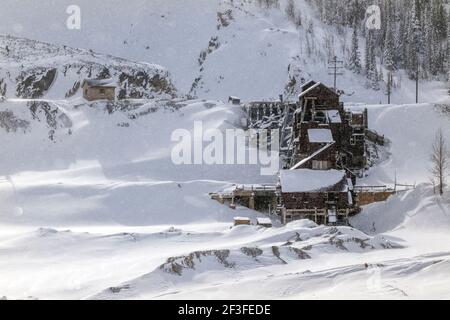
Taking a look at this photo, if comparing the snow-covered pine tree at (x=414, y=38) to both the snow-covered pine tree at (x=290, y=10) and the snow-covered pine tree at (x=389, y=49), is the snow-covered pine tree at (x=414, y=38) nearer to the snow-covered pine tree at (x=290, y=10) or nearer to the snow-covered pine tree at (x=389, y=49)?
the snow-covered pine tree at (x=389, y=49)

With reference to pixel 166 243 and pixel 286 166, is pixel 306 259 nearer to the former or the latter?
pixel 166 243

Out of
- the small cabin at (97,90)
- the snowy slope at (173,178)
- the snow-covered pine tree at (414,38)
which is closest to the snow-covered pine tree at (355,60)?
the snowy slope at (173,178)

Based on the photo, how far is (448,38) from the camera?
62688mm

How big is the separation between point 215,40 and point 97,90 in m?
25.5

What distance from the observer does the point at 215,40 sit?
229 ft

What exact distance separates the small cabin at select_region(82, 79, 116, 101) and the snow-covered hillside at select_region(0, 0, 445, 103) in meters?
16.0

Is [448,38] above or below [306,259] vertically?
above

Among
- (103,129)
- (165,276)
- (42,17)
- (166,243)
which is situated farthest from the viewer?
(42,17)

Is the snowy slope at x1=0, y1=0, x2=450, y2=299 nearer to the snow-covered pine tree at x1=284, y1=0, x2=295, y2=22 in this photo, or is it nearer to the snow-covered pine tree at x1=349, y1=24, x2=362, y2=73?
the snow-covered pine tree at x1=284, y1=0, x2=295, y2=22

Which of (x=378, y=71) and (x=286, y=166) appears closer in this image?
(x=286, y=166)

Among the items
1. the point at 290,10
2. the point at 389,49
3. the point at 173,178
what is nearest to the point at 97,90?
the point at 173,178

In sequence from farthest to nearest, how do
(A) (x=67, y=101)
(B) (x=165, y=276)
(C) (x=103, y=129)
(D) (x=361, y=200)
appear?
(A) (x=67, y=101)
(C) (x=103, y=129)
(D) (x=361, y=200)
(B) (x=165, y=276)

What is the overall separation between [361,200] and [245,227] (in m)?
12.4
